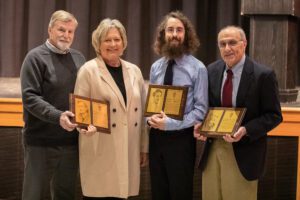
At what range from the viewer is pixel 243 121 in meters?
3.03

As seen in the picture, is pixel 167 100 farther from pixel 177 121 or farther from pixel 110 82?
pixel 110 82

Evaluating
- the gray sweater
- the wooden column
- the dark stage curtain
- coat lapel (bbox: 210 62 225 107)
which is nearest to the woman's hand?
the gray sweater

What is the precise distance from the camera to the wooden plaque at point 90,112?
9.80 ft

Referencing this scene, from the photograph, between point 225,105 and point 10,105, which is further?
point 10,105

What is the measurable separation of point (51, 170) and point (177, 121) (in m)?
0.84

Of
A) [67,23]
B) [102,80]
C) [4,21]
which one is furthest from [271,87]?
[4,21]

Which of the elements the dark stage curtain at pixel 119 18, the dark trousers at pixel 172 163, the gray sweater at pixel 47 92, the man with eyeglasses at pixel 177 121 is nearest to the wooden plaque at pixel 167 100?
the man with eyeglasses at pixel 177 121

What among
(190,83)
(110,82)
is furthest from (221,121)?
(110,82)

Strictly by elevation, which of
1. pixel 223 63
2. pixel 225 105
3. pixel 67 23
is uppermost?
pixel 67 23

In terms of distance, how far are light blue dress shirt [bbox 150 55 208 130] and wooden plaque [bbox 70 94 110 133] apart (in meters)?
0.34

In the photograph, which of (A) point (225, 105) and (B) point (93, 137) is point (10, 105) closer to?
(B) point (93, 137)

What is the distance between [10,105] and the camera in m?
4.25

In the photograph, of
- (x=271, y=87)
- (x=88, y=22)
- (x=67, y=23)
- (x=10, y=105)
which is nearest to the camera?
(x=271, y=87)

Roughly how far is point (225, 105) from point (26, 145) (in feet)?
3.98
